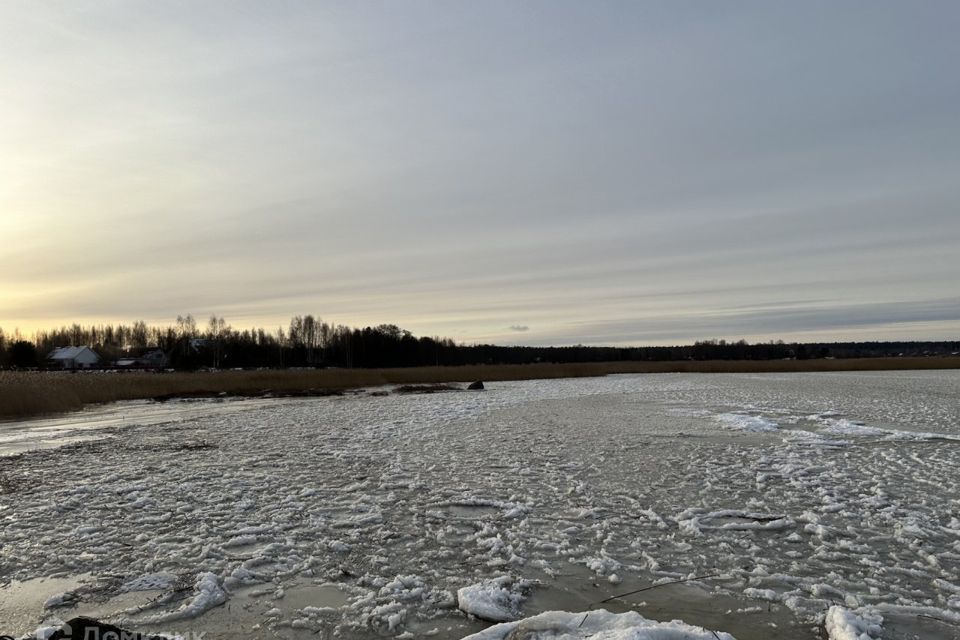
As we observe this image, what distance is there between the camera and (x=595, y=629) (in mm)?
3588

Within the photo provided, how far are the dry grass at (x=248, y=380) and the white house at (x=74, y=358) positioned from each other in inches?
2267

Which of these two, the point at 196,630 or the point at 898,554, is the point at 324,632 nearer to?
the point at 196,630

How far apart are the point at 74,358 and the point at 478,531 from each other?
347 feet

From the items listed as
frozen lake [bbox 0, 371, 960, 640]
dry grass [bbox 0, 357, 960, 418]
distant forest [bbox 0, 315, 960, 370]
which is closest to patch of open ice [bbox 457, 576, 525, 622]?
frozen lake [bbox 0, 371, 960, 640]

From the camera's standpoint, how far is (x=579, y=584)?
4598mm

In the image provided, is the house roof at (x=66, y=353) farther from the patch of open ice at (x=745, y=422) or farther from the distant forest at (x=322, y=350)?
the patch of open ice at (x=745, y=422)

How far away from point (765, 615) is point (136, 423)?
17.8 m

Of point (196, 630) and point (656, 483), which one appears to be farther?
point (656, 483)

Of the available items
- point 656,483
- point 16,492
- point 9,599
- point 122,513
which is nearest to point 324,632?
point 9,599

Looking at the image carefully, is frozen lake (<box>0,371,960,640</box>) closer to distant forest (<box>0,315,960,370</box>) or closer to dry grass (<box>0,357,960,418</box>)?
dry grass (<box>0,357,960,418</box>)

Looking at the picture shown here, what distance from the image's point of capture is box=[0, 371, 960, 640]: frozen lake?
4160 mm

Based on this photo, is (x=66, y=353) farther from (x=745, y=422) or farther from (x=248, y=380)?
(x=745, y=422)

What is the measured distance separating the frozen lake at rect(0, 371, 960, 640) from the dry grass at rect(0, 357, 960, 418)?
11.5 meters

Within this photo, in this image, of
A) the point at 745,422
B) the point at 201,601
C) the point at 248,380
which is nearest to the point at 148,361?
the point at 248,380
